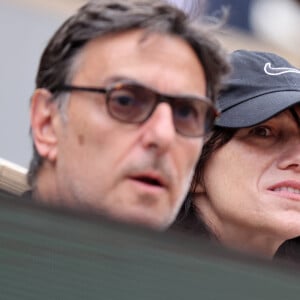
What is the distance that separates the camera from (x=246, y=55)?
1.92m

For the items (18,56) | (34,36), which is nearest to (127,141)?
(18,56)

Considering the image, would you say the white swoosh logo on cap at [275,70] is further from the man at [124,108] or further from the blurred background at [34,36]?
the blurred background at [34,36]

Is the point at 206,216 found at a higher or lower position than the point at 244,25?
higher

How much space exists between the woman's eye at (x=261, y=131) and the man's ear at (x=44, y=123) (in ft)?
1.92

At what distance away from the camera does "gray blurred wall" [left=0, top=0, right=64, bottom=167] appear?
4078 mm

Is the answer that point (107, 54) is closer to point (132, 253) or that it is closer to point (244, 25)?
point (132, 253)

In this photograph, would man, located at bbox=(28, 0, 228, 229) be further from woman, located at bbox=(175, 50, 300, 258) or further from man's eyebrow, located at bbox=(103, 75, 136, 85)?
woman, located at bbox=(175, 50, 300, 258)

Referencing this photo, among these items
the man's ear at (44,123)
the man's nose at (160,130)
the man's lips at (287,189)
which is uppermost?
the man's nose at (160,130)

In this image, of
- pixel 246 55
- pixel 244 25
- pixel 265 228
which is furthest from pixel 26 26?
pixel 265 228

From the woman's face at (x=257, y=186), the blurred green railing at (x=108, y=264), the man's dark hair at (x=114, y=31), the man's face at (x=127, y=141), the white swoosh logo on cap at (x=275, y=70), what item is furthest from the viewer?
the white swoosh logo on cap at (x=275, y=70)

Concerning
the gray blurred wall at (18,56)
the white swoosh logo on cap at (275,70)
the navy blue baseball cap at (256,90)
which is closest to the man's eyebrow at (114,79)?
the navy blue baseball cap at (256,90)

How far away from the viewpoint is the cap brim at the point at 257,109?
1.68m

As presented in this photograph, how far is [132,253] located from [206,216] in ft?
3.49

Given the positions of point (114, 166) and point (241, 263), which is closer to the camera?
point (241, 263)
